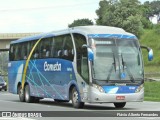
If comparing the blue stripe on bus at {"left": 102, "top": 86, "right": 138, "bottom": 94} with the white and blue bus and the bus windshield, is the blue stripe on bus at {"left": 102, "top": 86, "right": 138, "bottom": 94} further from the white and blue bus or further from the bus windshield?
the bus windshield

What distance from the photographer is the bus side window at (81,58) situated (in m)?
20.2

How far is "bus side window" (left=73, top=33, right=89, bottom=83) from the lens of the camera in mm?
20172

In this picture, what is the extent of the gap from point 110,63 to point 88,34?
1591 millimetres

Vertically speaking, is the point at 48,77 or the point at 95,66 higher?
the point at 95,66

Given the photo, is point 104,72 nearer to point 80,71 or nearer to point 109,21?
point 80,71

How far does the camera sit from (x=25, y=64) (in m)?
27.4

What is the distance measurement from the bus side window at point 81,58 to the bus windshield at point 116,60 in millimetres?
469

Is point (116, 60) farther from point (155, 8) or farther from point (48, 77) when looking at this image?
point (155, 8)

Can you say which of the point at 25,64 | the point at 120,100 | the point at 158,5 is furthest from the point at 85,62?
the point at 158,5

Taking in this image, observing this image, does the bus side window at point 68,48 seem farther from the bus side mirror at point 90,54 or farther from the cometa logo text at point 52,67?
the bus side mirror at point 90,54

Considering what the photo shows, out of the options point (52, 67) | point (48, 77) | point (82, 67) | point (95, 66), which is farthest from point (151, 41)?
point (95, 66)

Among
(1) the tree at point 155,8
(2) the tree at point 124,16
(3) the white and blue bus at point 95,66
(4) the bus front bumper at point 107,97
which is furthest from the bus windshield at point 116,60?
(1) the tree at point 155,8

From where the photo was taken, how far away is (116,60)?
1997 cm

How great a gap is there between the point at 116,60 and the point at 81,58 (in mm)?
1556
